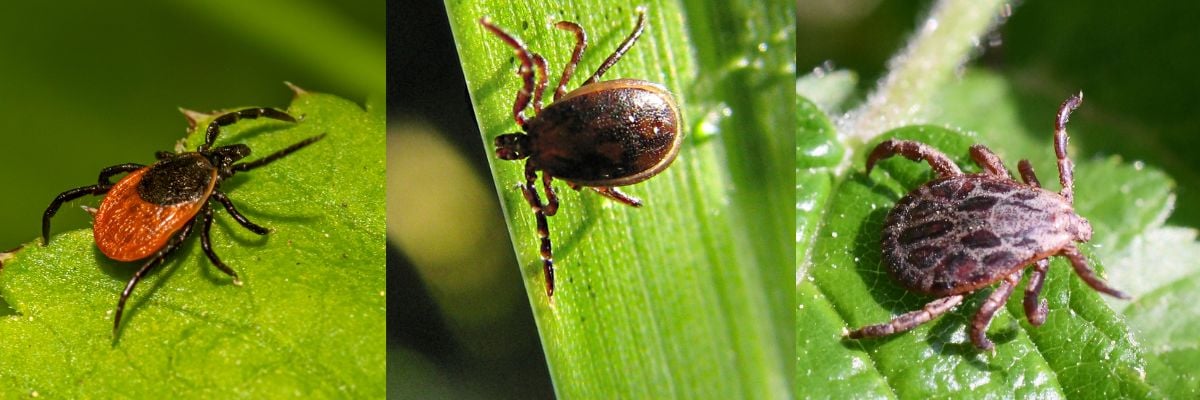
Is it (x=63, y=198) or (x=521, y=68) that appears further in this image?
(x=63, y=198)

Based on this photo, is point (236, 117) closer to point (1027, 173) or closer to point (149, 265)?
point (149, 265)

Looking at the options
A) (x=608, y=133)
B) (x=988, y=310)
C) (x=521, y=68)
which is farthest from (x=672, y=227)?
(x=988, y=310)

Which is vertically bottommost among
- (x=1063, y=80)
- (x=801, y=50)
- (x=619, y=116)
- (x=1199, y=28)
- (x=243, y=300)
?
(x=243, y=300)

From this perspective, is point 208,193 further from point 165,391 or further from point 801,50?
point 801,50

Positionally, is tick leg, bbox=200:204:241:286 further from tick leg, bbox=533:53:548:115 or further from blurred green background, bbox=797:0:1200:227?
blurred green background, bbox=797:0:1200:227

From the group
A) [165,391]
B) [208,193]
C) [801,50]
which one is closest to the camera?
[165,391]

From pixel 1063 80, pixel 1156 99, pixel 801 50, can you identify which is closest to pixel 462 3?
pixel 801 50

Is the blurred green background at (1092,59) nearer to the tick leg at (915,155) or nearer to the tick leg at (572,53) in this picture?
the tick leg at (915,155)

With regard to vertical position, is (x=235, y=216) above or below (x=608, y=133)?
below
